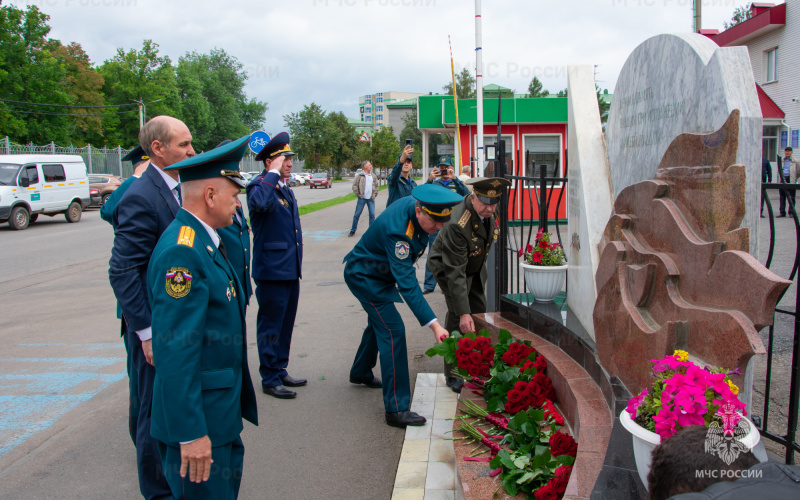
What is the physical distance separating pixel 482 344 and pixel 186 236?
2.46m

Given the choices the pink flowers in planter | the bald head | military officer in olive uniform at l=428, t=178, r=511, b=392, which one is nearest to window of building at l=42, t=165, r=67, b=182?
military officer in olive uniform at l=428, t=178, r=511, b=392

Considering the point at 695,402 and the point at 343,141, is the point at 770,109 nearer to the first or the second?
the point at 695,402

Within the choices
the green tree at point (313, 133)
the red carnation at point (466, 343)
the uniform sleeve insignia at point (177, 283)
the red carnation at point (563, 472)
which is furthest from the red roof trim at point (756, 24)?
the green tree at point (313, 133)

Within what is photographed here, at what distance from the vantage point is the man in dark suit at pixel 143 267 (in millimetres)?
2918

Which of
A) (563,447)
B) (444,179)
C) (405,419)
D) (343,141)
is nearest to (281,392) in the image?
(405,419)

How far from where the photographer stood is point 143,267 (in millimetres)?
3006

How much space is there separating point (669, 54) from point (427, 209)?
1.68 meters

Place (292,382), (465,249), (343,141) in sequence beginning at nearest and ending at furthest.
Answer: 1. (465,249)
2. (292,382)
3. (343,141)

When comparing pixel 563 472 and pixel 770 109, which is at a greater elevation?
pixel 770 109

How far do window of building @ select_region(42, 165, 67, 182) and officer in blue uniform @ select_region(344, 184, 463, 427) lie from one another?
18.6 metres

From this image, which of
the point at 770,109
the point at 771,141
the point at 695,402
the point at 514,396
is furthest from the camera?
the point at 771,141

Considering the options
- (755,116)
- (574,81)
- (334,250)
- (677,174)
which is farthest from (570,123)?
(334,250)

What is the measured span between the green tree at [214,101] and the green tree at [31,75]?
53.2ft

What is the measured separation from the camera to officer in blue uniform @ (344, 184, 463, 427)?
13.0 feet
